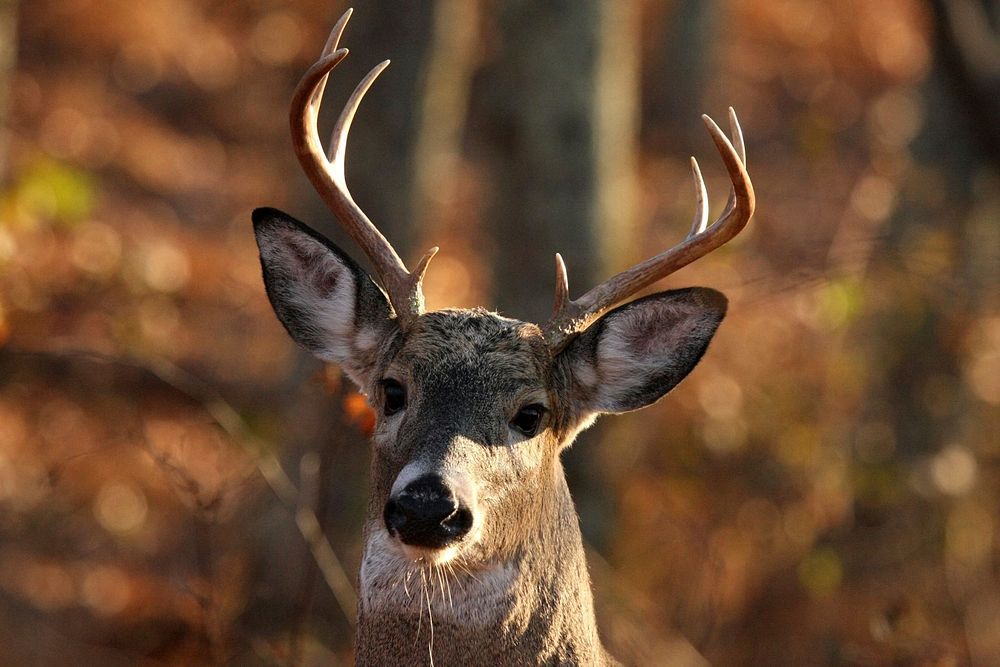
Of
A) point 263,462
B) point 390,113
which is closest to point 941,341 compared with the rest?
point 390,113

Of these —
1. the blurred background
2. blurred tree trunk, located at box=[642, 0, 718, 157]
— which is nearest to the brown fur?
the blurred background

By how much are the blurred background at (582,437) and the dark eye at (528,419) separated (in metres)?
0.97

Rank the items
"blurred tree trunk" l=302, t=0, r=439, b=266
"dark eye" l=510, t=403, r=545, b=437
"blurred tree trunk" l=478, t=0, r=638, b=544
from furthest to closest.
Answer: "blurred tree trunk" l=302, t=0, r=439, b=266 < "blurred tree trunk" l=478, t=0, r=638, b=544 < "dark eye" l=510, t=403, r=545, b=437

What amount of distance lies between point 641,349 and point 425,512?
1.24m

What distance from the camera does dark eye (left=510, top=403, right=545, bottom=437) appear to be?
447 cm

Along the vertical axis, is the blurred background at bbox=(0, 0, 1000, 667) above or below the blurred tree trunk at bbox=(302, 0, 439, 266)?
below

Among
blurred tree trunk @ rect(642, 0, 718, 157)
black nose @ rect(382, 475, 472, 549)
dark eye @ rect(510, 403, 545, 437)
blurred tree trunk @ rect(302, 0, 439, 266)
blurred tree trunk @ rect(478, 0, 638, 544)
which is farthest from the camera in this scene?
blurred tree trunk @ rect(642, 0, 718, 157)

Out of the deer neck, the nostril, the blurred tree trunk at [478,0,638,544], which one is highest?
the nostril

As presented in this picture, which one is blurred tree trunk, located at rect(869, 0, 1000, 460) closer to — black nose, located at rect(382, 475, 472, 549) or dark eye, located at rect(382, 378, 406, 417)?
dark eye, located at rect(382, 378, 406, 417)

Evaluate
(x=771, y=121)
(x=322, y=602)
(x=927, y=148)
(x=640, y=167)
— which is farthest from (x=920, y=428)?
(x=771, y=121)

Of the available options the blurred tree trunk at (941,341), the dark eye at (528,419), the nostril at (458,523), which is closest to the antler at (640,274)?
the dark eye at (528,419)

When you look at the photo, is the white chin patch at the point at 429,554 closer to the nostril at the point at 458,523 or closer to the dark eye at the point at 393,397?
the nostril at the point at 458,523

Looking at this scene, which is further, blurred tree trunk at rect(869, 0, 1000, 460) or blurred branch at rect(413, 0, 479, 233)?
blurred branch at rect(413, 0, 479, 233)

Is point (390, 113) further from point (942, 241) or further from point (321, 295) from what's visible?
point (321, 295)
